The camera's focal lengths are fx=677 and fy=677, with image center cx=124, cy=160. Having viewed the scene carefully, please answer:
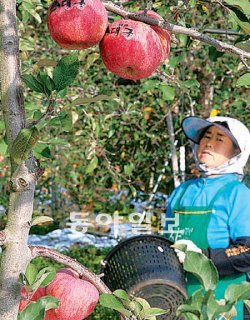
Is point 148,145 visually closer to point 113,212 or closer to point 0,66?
point 113,212

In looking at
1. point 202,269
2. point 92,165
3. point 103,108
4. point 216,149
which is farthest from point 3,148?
point 103,108

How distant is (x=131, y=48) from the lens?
3.13 ft

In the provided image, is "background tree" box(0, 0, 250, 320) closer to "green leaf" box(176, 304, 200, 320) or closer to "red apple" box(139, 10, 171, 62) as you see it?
"red apple" box(139, 10, 171, 62)

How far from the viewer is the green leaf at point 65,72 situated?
2.48 feet

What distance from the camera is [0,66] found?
2.37 ft

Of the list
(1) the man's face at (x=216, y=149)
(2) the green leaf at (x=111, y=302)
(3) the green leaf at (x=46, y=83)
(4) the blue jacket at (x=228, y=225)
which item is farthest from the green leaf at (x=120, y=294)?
(1) the man's face at (x=216, y=149)

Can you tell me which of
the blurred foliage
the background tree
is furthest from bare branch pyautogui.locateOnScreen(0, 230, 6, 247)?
the blurred foliage

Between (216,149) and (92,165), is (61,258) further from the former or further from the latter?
(92,165)

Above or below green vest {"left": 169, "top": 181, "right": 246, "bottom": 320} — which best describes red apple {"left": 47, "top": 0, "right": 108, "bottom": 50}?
above

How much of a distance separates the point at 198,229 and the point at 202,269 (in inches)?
66.1

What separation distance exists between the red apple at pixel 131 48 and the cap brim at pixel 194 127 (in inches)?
62.4

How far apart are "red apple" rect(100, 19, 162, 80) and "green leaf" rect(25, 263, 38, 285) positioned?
32 cm

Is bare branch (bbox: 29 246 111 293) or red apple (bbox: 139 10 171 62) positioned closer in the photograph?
bare branch (bbox: 29 246 111 293)

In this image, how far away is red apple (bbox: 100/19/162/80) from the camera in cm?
90
